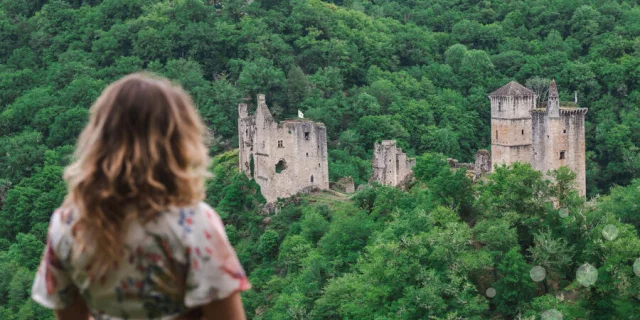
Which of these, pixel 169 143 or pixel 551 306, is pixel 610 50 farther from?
pixel 169 143

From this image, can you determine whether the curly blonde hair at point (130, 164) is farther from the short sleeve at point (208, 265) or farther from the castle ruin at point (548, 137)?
the castle ruin at point (548, 137)

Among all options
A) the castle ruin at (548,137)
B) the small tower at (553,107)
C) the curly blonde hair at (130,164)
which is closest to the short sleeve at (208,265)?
the curly blonde hair at (130,164)

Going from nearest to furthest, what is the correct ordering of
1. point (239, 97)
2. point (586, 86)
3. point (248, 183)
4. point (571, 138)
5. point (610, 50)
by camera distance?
1. point (571, 138)
2. point (248, 183)
3. point (239, 97)
4. point (586, 86)
5. point (610, 50)

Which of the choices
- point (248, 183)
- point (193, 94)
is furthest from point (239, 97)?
point (248, 183)

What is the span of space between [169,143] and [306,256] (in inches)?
1423

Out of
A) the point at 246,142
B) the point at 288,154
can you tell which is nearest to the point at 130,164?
the point at 288,154

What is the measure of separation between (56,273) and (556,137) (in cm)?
3377

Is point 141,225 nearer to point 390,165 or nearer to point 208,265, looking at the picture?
point 208,265

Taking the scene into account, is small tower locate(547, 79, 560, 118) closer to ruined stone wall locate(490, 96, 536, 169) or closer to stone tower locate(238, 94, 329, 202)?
ruined stone wall locate(490, 96, 536, 169)

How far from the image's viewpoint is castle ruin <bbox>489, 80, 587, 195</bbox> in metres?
36.5

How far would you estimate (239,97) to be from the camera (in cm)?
5878

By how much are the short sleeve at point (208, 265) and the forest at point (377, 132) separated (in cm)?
2411

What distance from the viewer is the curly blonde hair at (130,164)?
13.3 ft

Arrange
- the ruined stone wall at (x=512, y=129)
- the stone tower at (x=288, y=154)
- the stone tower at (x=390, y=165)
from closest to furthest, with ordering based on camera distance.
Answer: the ruined stone wall at (x=512, y=129) < the stone tower at (x=288, y=154) < the stone tower at (x=390, y=165)
